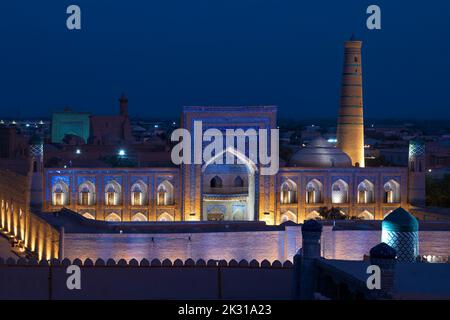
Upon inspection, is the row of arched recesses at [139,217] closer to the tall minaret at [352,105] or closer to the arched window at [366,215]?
the arched window at [366,215]

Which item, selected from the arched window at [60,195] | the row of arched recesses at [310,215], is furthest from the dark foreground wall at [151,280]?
the row of arched recesses at [310,215]

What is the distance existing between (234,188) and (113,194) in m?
4.12

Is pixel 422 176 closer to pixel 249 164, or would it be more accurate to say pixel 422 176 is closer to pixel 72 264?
pixel 249 164

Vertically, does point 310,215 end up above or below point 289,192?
below

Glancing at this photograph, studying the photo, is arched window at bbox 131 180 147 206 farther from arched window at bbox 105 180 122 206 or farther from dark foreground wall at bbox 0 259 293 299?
dark foreground wall at bbox 0 259 293 299

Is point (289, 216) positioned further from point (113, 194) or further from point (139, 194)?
point (113, 194)

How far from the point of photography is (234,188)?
33656 millimetres

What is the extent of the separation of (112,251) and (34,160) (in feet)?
32.6

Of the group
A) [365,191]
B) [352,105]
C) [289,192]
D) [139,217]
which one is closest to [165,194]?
[139,217]

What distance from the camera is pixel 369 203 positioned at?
34.1 meters

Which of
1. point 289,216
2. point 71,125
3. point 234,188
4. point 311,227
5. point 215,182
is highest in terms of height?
point 71,125

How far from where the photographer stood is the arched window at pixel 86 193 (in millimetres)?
32625

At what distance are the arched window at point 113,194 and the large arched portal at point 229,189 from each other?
2.82m
